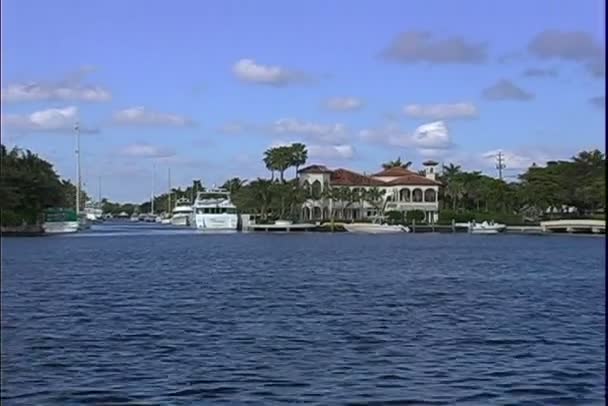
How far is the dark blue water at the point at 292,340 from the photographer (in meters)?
13.9

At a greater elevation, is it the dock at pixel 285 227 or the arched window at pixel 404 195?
the arched window at pixel 404 195

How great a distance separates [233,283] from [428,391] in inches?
916

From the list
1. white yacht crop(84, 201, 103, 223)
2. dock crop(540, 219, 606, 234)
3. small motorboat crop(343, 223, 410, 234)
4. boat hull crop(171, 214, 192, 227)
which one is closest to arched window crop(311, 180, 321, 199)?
small motorboat crop(343, 223, 410, 234)

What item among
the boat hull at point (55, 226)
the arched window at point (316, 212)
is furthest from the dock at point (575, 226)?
the boat hull at point (55, 226)

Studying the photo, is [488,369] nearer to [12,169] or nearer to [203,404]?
[203,404]

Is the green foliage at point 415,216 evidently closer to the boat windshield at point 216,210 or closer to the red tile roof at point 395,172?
the red tile roof at point 395,172

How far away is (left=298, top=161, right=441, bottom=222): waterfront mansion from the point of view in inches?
5502

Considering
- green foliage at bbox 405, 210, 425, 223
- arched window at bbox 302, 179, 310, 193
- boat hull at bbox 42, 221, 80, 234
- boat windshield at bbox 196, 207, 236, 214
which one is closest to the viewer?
boat hull at bbox 42, 221, 80, 234

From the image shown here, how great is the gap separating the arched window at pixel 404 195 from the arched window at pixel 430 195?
264cm

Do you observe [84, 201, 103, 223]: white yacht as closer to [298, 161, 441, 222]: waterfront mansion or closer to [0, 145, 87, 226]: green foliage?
[0, 145, 87, 226]: green foliage

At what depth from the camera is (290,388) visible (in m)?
14.5

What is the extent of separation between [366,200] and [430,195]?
10242 millimetres

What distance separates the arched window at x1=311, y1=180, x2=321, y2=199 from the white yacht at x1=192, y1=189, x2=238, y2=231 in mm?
12038

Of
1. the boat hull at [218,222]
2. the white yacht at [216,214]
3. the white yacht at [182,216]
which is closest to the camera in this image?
the boat hull at [218,222]
